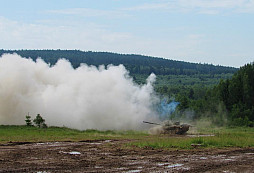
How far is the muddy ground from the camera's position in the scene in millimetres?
18250

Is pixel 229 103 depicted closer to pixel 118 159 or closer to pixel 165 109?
pixel 165 109

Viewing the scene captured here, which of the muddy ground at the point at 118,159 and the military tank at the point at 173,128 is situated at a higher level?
the military tank at the point at 173,128

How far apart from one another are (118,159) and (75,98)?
90.7ft

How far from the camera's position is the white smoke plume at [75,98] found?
4722cm

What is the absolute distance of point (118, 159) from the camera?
21469mm

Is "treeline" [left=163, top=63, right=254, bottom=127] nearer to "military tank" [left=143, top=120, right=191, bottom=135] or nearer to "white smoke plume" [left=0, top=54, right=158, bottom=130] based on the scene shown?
"white smoke plume" [left=0, top=54, right=158, bottom=130]

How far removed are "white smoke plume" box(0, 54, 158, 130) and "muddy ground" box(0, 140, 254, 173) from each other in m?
19.4

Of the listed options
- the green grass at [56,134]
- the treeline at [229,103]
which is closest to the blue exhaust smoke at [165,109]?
the treeline at [229,103]

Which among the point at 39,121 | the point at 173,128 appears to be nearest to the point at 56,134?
the point at 39,121

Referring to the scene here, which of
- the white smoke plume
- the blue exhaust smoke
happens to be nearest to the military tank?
the white smoke plume

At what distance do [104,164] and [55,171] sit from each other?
297 cm

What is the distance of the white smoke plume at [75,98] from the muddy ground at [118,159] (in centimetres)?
1936

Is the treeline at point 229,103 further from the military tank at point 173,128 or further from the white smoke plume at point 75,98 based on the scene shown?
the military tank at point 173,128

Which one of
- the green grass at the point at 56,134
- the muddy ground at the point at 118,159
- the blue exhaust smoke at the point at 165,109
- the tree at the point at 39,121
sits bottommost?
the muddy ground at the point at 118,159
